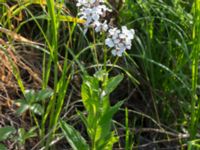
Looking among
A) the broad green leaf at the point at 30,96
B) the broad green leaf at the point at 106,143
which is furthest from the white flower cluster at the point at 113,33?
the broad green leaf at the point at 30,96

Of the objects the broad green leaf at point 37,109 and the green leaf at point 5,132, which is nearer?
A: the green leaf at point 5,132

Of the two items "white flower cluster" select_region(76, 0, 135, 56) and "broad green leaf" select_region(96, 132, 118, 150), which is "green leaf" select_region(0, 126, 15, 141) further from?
"white flower cluster" select_region(76, 0, 135, 56)

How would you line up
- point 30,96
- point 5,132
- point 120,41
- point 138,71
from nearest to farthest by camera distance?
point 120,41 < point 5,132 < point 30,96 < point 138,71

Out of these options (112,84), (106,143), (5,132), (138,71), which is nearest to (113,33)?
(112,84)

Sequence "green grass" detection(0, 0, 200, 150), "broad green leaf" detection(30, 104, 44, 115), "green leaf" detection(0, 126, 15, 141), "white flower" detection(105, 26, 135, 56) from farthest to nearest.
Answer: "green grass" detection(0, 0, 200, 150), "broad green leaf" detection(30, 104, 44, 115), "green leaf" detection(0, 126, 15, 141), "white flower" detection(105, 26, 135, 56)

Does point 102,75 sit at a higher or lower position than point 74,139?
higher

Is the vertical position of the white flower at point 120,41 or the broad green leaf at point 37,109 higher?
the white flower at point 120,41

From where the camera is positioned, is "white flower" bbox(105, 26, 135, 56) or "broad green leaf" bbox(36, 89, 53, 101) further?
"broad green leaf" bbox(36, 89, 53, 101)

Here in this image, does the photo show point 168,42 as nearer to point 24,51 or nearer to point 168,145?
point 168,145

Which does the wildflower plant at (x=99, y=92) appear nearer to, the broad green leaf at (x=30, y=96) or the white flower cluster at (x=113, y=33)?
the white flower cluster at (x=113, y=33)

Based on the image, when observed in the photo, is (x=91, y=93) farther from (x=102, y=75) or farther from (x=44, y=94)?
(x=44, y=94)

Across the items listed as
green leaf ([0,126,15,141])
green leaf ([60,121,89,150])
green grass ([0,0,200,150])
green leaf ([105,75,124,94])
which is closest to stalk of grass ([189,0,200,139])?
green grass ([0,0,200,150])

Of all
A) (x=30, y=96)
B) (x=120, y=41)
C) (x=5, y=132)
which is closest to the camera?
(x=120, y=41)

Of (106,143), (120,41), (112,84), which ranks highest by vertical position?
(120,41)
